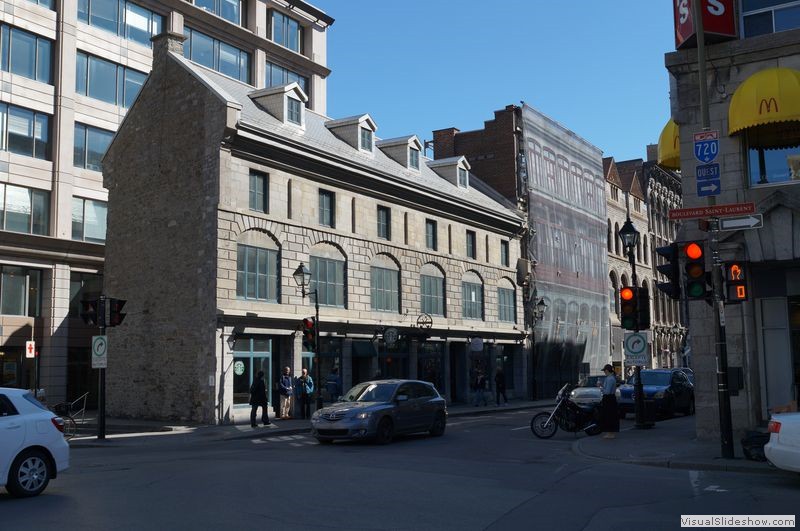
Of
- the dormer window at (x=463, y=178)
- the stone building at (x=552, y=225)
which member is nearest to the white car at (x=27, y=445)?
the dormer window at (x=463, y=178)

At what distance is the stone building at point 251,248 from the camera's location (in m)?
27.3

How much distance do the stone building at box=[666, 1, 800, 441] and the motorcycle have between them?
3.12m

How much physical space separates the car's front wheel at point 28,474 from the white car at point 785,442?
32.6 feet

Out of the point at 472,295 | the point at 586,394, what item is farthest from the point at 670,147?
the point at 472,295

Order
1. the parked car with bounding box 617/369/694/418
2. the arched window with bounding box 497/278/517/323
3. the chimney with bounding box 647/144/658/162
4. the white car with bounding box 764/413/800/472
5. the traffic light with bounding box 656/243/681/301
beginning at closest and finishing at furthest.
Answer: the white car with bounding box 764/413/800/472, the traffic light with bounding box 656/243/681/301, the parked car with bounding box 617/369/694/418, the arched window with bounding box 497/278/517/323, the chimney with bounding box 647/144/658/162

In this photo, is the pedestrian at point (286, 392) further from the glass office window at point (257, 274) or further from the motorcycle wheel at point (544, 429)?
the motorcycle wheel at point (544, 429)

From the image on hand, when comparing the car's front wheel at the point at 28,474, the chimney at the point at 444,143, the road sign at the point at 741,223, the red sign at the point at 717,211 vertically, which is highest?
the chimney at the point at 444,143

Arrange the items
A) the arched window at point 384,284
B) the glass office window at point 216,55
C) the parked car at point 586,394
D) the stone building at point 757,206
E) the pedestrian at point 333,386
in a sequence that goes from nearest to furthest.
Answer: the stone building at point 757,206
the parked car at point 586,394
the pedestrian at point 333,386
the arched window at point 384,284
the glass office window at point 216,55

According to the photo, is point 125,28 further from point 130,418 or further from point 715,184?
point 715,184

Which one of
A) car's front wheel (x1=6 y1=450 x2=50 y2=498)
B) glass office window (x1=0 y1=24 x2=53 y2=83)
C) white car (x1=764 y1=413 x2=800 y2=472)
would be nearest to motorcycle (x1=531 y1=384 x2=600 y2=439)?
white car (x1=764 y1=413 x2=800 y2=472)

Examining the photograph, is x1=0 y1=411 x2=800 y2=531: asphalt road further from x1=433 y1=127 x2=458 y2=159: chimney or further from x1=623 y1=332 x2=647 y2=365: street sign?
x1=433 y1=127 x2=458 y2=159: chimney

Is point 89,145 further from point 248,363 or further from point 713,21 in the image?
point 713,21

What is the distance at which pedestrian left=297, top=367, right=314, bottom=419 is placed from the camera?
2700 centimetres

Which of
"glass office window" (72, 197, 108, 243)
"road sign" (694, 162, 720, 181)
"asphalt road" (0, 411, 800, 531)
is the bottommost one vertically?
A: "asphalt road" (0, 411, 800, 531)
